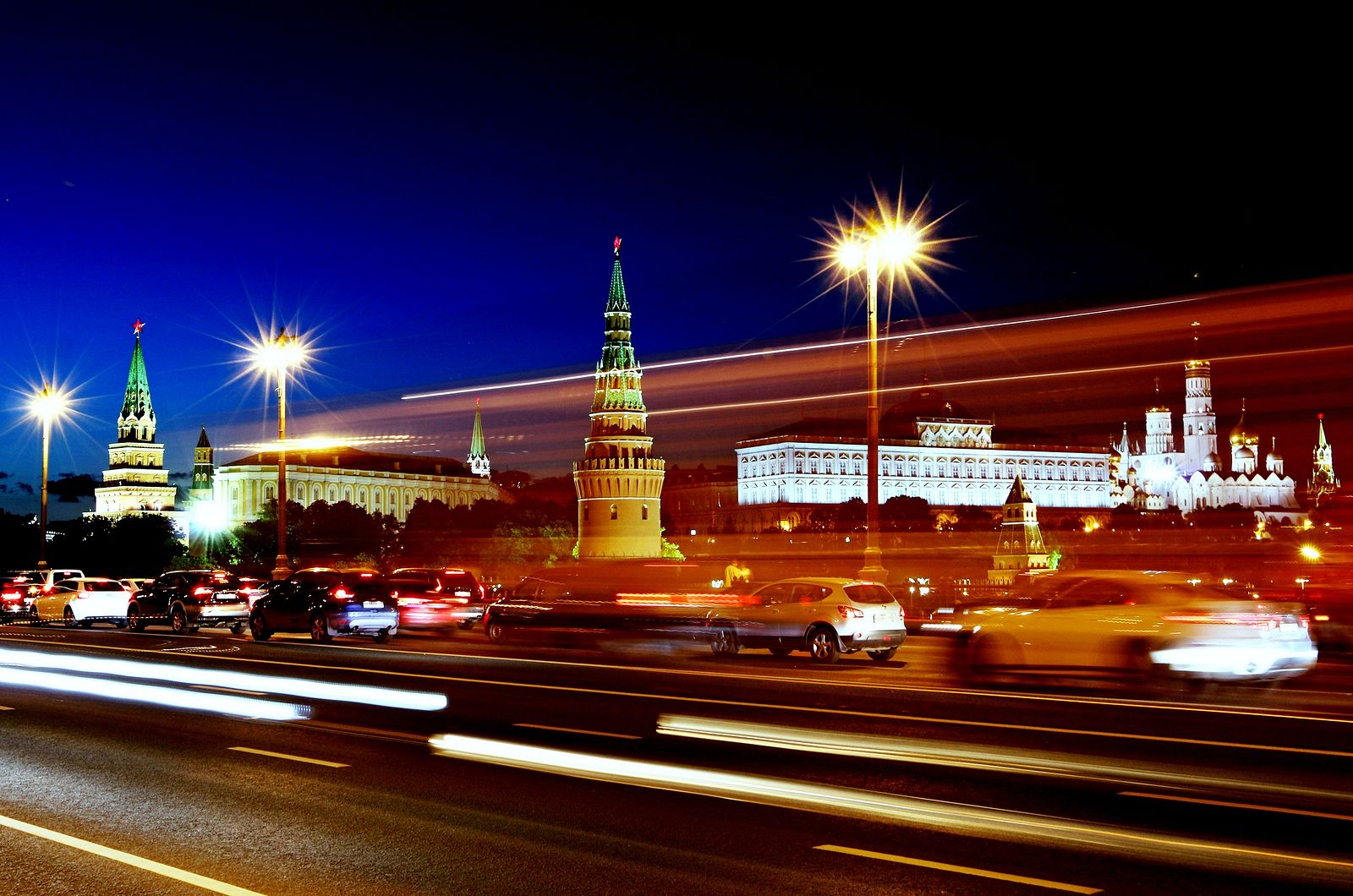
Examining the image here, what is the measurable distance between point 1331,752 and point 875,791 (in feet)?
13.4

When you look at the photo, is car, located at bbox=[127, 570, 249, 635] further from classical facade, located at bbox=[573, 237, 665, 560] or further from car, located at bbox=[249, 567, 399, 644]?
classical facade, located at bbox=[573, 237, 665, 560]

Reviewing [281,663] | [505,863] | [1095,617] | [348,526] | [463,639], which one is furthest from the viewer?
[348,526]

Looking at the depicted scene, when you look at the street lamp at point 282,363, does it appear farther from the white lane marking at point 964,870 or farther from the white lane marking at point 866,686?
the white lane marking at point 964,870

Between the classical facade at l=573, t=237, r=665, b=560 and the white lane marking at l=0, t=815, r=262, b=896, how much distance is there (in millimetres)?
121263

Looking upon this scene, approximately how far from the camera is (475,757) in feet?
36.3

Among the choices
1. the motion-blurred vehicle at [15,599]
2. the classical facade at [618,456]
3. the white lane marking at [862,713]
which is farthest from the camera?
the classical facade at [618,456]

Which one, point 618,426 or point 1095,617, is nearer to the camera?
point 1095,617

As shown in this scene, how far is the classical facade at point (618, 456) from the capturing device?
130 metres

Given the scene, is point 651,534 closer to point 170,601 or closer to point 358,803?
point 170,601

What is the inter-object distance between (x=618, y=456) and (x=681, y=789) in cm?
12124

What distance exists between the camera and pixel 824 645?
2103cm

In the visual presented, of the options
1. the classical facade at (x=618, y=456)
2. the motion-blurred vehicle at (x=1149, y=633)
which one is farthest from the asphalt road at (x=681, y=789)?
the classical facade at (x=618, y=456)

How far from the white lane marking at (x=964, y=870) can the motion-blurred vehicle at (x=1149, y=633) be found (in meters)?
9.36

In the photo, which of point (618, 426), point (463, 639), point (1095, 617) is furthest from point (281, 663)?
point (618, 426)
